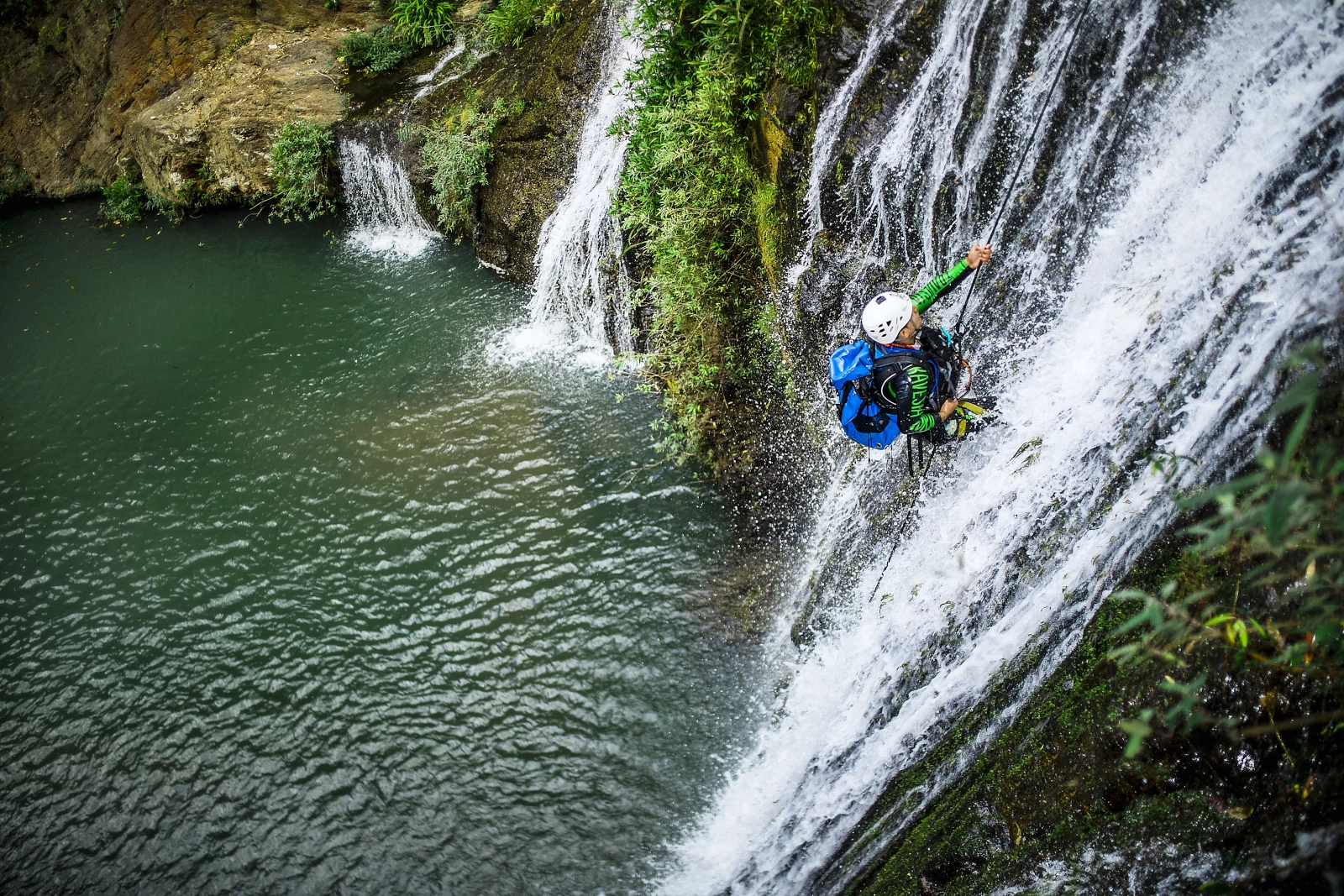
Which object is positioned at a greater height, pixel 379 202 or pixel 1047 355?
pixel 379 202

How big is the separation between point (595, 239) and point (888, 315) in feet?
21.6

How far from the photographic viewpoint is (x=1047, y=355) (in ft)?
19.1

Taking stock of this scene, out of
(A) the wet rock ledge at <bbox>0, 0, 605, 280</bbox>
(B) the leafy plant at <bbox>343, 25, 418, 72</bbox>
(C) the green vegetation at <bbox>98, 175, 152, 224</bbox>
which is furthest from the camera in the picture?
(C) the green vegetation at <bbox>98, 175, 152, 224</bbox>

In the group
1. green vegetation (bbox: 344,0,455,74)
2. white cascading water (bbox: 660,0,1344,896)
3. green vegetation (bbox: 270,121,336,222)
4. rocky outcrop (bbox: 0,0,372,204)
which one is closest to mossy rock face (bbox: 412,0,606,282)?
green vegetation (bbox: 344,0,455,74)

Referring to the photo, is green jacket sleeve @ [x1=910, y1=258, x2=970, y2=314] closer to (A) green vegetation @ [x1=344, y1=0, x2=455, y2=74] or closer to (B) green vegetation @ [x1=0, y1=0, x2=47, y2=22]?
(A) green vegetation @ [x1=344, y1=0, x2=455, y2=74]

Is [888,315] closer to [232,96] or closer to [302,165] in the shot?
[302,165]

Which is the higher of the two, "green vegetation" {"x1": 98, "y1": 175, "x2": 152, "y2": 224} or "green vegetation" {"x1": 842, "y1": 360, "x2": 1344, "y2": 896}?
"green vegetation" {"x1": 98, "y1": 175, "x2": 152, "y2": 224}

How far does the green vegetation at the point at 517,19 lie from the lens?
1262 cm

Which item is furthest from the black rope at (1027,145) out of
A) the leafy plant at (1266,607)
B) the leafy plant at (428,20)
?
the leafy plant at (428,20)

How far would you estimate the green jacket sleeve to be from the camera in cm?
515

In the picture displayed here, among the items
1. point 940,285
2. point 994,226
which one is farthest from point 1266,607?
point 994,226

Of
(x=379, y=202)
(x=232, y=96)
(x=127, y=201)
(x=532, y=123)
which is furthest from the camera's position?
(x=127, y=201)

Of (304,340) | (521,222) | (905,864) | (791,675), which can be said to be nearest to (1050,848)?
(905,864)

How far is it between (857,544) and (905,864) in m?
2.82
